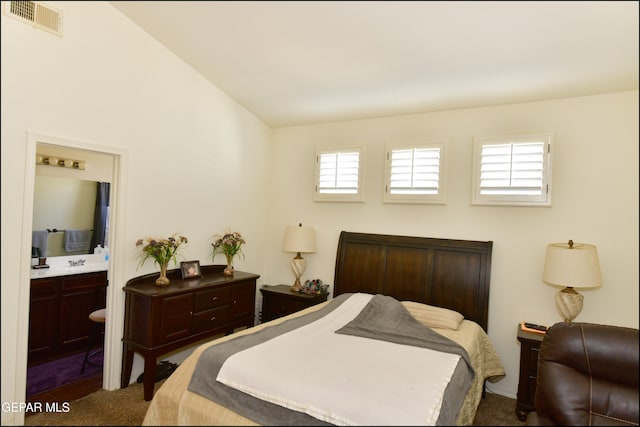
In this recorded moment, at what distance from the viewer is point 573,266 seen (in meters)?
2.19

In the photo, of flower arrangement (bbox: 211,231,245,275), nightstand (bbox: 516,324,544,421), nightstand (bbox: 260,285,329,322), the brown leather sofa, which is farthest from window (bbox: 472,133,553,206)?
flower arrangement (bbox: 211,231,245,275)

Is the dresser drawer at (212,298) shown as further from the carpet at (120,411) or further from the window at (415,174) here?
the window at (415,174)

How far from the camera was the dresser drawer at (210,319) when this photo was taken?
2932mm

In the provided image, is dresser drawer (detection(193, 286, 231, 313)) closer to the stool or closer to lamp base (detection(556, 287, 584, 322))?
the stool

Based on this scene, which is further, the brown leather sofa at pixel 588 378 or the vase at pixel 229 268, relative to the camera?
the vase at pixel 229 268

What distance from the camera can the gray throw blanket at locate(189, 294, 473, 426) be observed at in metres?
1.67

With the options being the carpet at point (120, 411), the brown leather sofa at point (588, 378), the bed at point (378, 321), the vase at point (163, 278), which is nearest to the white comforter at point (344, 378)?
the bed at point (378, 321)

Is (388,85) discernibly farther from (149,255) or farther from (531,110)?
(149,255)

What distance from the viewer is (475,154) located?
2986 mm

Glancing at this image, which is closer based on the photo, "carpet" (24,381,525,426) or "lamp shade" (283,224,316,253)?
"carpet" (24,381,525,426)

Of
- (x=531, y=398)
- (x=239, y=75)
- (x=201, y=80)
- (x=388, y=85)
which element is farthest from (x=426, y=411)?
(x=201, y=80)

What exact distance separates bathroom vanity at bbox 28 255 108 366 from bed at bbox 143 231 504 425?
6.59 ft

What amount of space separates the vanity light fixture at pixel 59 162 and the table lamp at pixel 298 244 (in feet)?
7.51

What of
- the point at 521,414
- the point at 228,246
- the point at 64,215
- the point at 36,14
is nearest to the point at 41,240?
the point at 64,215
